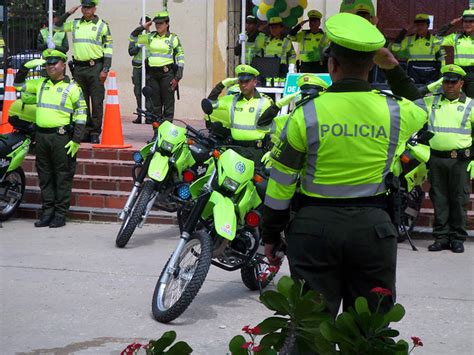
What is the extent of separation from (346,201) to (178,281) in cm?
309

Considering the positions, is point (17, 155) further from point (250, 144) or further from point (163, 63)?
point (163, 63)

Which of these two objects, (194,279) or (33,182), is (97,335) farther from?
(33,182)

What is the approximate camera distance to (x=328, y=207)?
176 inches

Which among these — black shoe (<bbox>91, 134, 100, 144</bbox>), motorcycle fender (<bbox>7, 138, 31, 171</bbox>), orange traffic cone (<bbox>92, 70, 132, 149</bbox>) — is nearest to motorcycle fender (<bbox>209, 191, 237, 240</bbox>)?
motorcycle fender (<bbox>7, 138, 31, 171</bbox>)

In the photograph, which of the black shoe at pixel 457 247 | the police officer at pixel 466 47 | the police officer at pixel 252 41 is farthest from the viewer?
the police officer at pixel 252 41

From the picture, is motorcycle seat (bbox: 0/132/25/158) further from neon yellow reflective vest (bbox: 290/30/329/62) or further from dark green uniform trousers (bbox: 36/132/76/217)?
neon yellow reflective vest (bbox: 290/30/329/62)

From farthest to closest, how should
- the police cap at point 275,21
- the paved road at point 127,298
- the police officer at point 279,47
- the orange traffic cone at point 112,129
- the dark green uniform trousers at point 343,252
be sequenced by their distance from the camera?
1. the police cap at point 275,21
2. the police officer at point 279,47
3. the orange traffic cone at point 112,129
4. the paved road at point 127,298
5. the dark green uniform trousers at point 343,252

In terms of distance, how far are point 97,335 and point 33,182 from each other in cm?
585

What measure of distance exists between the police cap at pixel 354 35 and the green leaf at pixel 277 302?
4.19 feet

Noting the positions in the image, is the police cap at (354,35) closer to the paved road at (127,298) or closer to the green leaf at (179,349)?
the green leaf at (179,349)

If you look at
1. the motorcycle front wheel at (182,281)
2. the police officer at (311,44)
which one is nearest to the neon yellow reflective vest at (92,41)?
the police officer at (311,44)

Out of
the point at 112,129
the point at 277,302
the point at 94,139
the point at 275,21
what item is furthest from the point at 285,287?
the point at 275,21

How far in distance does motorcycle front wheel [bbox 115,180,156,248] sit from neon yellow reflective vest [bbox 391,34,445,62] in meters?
6.06

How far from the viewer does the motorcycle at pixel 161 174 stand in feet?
31.7
